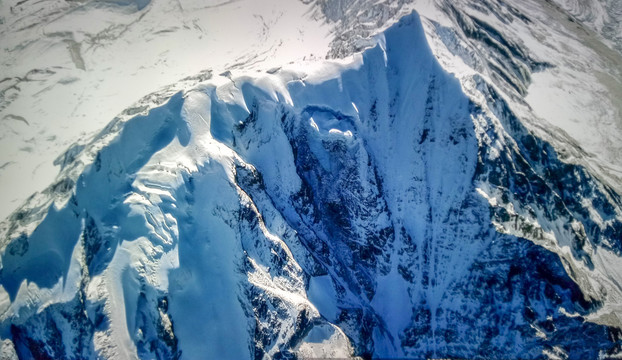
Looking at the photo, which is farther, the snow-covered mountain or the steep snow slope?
the steep snow slope

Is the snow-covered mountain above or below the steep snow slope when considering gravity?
below

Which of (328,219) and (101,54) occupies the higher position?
(101,54)

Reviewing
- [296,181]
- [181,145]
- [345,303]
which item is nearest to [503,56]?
[296,181]

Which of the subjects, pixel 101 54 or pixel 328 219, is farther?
pixel 101 54

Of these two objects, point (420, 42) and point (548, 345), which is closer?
point (548, 345)

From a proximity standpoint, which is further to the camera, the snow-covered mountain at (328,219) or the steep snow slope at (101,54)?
the steep snow slope at (101,54)

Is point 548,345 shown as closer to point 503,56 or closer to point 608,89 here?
point 503,56

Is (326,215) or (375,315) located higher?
(326,215)

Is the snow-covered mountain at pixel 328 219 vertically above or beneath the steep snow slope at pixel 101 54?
beneath
